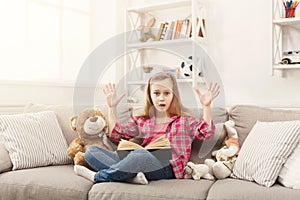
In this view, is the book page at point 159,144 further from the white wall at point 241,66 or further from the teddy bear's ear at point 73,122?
the white wall at point 241,66

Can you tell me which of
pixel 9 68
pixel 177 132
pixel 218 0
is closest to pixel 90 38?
pixel 9 68

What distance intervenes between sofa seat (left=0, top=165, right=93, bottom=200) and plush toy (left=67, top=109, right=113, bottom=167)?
0.25 m

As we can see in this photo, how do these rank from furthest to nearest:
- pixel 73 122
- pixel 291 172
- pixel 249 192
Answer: pixel 73 122, pixel 291 172, pixel 249 192

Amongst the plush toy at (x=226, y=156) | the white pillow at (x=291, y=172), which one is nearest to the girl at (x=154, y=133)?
the plush toy at (x=226, y=156)

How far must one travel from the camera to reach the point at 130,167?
2.07m

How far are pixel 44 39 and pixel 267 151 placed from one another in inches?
85.4

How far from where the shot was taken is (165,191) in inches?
76.6

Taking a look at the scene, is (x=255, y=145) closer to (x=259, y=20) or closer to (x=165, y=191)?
(x=165, y=191)

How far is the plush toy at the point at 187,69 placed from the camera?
3425mm

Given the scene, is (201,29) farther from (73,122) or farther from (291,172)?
(291,172)

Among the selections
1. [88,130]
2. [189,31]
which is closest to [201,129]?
[88,130]

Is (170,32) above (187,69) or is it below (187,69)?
above

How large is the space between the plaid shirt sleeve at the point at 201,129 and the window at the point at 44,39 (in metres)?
1.56

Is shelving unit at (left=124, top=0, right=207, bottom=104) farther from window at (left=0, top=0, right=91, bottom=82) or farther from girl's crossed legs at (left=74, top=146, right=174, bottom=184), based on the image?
girl's crossed legs at (left=74, top=146, right=174, bottom=184)
